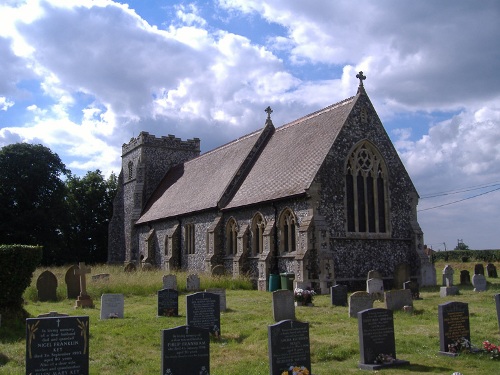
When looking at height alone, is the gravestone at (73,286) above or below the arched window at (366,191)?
below

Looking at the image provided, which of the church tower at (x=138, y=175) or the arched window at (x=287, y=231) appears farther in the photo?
the church tower at (x=138, y=175)

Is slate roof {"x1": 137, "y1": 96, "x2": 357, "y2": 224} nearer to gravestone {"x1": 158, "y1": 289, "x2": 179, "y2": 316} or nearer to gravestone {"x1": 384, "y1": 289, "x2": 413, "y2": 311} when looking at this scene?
gravestone {"x1": 384, "y1": 289, "x2": 413, "y2": 311}

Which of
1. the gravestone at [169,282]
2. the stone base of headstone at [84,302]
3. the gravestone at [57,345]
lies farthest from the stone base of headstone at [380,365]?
the gravestone at [169,282]

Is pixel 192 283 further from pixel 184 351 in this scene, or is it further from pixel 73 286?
pixel 184 351

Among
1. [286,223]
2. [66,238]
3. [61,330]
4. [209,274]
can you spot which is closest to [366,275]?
[286,223]

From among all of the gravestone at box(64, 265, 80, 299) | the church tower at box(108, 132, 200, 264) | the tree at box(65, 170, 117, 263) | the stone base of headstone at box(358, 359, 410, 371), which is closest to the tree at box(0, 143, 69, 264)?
the tree at box(65, 170, 117, 263)

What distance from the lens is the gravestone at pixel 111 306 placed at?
13921 millimetres

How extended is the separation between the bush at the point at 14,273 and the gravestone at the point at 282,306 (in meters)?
6.28

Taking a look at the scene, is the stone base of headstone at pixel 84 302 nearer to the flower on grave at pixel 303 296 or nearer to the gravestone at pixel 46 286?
the gravestone at pixel 46 286

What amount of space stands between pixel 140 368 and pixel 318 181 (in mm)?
13338

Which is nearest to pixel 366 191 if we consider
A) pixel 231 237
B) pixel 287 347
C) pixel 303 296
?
pixel 231 237

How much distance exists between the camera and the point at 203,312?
11.3 meters

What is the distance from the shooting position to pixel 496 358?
364 inches

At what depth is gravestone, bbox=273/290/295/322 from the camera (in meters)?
13.1
